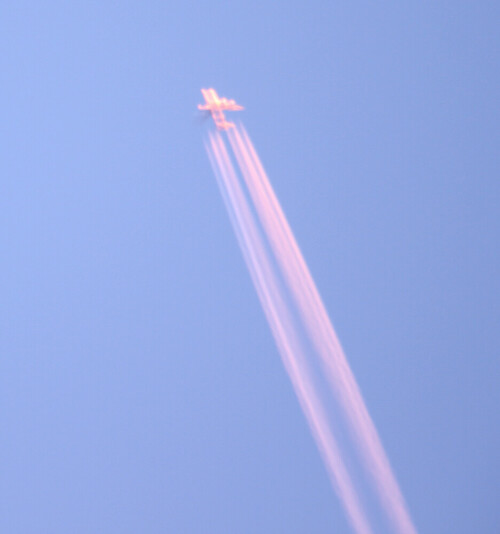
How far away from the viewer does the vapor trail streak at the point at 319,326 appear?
7.20 ft

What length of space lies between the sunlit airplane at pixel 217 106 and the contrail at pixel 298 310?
21 millimetres

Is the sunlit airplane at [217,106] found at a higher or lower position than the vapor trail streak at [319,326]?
higher

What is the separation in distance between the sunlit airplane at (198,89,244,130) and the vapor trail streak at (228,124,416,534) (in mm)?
27

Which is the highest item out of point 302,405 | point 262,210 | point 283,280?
point 262,210

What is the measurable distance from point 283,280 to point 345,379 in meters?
0.33

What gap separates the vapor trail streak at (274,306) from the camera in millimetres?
2168

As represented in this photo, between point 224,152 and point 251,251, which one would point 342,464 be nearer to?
point 251,251

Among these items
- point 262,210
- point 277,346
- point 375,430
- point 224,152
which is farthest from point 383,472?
point 224,152

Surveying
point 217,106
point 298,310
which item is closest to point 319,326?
point 298,310

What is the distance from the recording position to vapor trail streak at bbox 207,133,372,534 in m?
2.17

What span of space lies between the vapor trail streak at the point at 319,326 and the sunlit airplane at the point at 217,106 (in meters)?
0.03

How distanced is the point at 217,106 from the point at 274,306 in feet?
1.82

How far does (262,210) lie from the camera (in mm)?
2199

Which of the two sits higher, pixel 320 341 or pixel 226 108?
pixel 226 108
